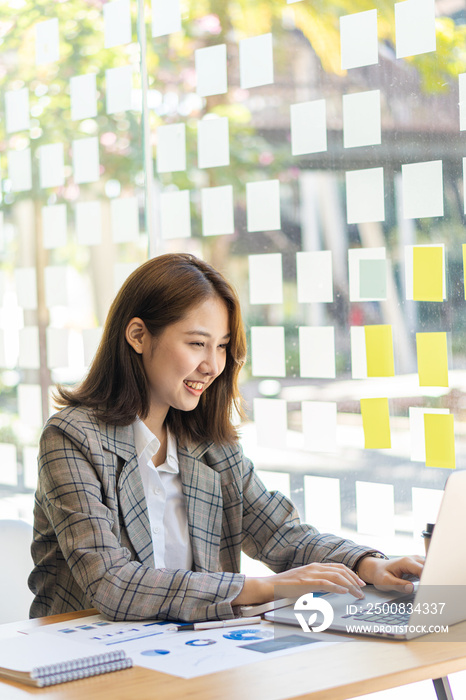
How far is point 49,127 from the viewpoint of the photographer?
3.01 m

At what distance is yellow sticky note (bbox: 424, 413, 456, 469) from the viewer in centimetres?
206

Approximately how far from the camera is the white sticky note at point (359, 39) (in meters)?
2.19

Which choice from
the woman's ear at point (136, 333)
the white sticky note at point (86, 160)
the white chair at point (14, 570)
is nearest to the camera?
the woman's ear at point (136, 333)

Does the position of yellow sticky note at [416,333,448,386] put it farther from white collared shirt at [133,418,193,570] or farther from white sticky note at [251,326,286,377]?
white collared shirt at [133,418,193,570]

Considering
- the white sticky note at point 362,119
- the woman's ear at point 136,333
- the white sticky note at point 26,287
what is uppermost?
the white sticky note at point 362,119

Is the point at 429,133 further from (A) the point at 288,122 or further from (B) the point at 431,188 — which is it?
(A) the point at 288,122

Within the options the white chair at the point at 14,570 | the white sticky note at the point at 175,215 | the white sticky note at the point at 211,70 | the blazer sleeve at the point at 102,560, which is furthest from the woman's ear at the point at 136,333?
the white sticky note at the point at 211,70

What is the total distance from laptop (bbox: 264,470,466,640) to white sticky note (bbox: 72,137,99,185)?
1916 mm

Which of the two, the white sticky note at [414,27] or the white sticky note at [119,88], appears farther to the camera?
the white sticky note at [119,88]

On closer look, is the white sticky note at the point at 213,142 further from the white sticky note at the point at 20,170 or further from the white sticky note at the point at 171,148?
the white sticky note at the point at 20,170

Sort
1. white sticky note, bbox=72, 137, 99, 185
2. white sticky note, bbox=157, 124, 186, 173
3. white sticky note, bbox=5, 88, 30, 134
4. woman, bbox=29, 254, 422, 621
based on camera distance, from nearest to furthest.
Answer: woman, bbox=29, 254, 422, 621
white sticky note, bbox=157, 124, 186, 173
white sticky note, bbox=72, 137, 99, 185
white sticky note, bbox=5, 88, 30, 134

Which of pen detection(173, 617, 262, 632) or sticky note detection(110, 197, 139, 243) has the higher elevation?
sticky note detection(110, 197, 139, 243)

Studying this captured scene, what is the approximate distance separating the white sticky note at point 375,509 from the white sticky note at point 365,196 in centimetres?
69

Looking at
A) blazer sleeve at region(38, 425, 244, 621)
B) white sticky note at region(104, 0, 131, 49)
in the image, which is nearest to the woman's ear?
blazer sleeve at region(38, 425, 244, 621)
